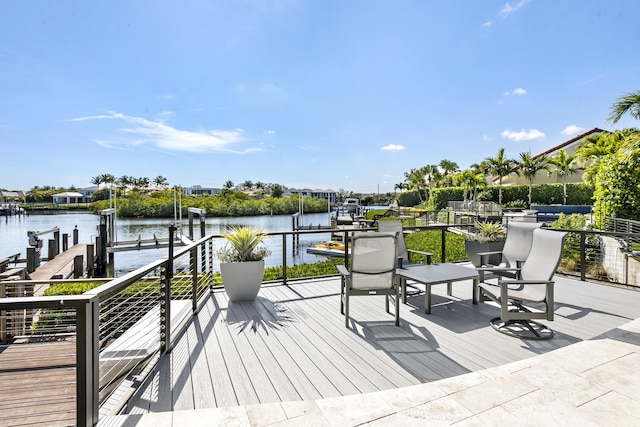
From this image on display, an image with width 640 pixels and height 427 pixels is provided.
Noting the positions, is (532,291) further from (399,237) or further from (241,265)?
(241,265)

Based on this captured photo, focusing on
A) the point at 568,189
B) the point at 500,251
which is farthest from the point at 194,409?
the point at 568,189

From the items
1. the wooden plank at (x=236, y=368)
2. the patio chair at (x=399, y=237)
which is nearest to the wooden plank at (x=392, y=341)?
the patio chair at (x=399, y=237)

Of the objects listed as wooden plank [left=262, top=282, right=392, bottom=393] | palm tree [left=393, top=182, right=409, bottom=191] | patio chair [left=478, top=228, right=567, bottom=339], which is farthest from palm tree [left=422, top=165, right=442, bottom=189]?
wooden plank [left=262, top=282, right=392, bottom=393]

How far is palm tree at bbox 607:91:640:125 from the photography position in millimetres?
9141

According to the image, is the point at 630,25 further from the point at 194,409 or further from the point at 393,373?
the point at 194,409

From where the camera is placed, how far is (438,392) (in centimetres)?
200

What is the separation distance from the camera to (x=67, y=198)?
58.6 metres

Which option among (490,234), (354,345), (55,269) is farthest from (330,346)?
(55,269)

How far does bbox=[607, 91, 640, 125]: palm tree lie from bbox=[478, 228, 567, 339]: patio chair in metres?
8.60

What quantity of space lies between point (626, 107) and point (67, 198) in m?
72.5

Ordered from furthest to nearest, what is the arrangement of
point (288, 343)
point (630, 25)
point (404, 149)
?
point (404, 149), point (630, 25), point (288, 343)

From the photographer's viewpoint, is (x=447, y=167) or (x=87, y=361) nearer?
(x=87, y=361)

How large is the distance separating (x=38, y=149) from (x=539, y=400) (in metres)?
40.0

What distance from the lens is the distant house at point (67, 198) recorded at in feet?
188
